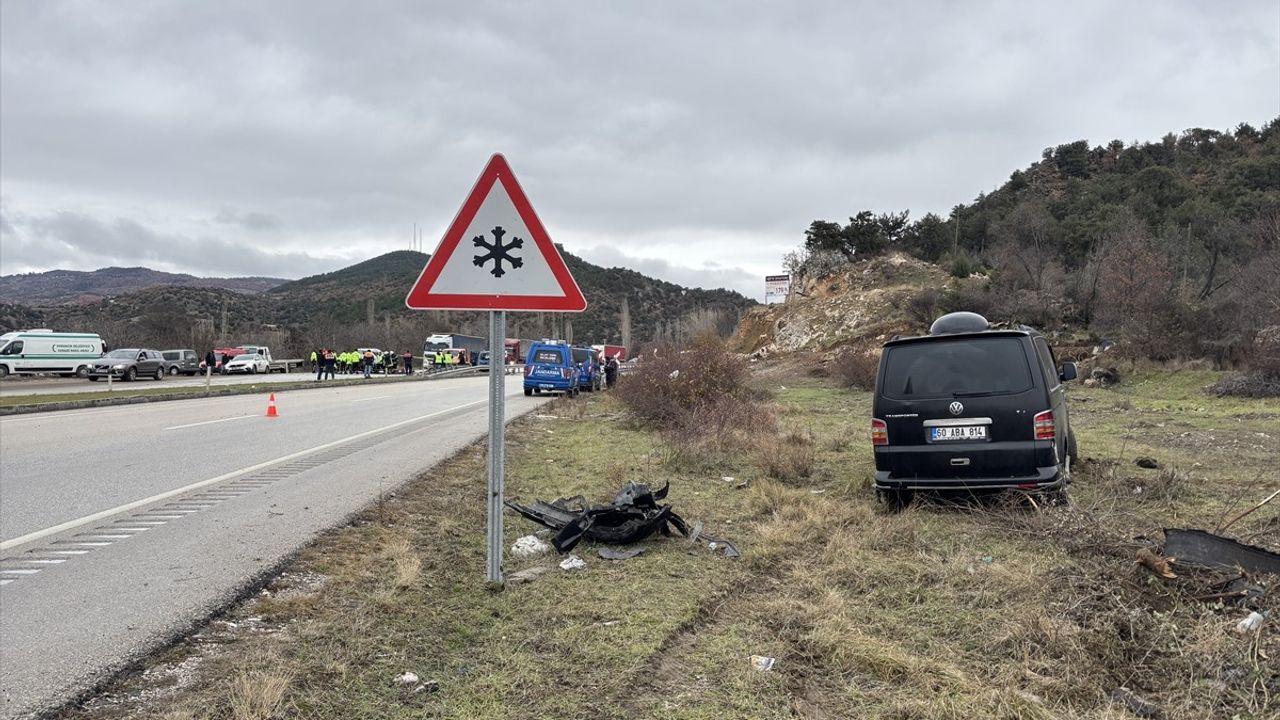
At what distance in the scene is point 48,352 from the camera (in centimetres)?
3656

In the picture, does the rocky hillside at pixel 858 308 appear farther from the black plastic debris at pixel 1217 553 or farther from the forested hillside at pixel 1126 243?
the black plastic debris at pixel 1217 553

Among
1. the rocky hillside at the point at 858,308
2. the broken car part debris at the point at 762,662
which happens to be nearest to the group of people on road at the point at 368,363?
the rocky hillside at the point at 858,308

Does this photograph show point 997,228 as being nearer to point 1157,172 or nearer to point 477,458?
point 1157,172

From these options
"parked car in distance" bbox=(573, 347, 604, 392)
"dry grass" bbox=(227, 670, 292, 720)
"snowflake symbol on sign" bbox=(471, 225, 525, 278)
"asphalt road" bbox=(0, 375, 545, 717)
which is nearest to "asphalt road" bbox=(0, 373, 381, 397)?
"asphalt road" bbox=(0, 375, 545, 717)

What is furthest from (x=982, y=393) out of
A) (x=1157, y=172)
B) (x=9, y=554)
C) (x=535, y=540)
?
(x=1157, y=172)

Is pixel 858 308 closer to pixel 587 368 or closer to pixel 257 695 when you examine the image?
pixel 587 368

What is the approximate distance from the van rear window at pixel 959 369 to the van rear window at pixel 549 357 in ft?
68.7

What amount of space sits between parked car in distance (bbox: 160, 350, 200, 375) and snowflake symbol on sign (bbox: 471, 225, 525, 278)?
43.7m

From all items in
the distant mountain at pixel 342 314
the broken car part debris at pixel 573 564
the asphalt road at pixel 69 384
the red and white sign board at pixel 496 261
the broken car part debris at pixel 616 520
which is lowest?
the asphalt road at pixel 69 384

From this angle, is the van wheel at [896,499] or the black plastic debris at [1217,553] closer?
the black plastic debris at [1217,553]

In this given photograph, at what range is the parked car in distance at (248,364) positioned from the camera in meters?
43.9

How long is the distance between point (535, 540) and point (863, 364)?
75.2 ft

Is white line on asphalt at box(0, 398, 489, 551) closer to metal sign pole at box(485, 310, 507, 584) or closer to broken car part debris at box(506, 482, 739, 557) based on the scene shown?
broken car part debris at box(506, 482, 739, 557)

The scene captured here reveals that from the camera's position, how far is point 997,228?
183 feet
